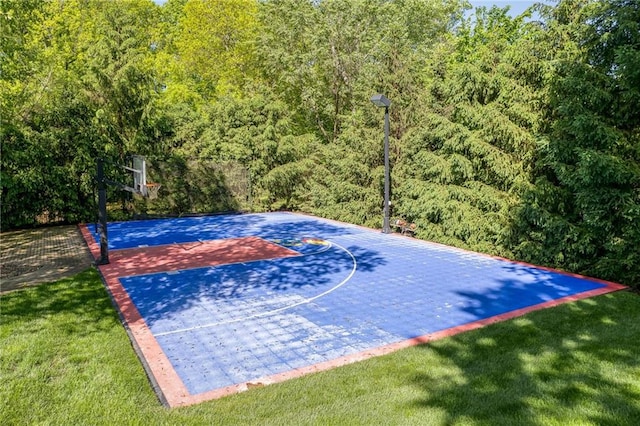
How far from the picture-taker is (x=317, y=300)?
785cm

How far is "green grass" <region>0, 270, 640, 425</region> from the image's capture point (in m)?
4.00

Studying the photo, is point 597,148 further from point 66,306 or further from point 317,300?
point 66,306

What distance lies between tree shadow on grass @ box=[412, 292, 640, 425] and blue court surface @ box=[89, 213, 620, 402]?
90 cm

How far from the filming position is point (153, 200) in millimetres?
19562

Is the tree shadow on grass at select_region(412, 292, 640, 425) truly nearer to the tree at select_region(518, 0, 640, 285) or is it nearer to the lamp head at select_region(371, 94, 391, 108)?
the tree at select_region(518, 0, 640, 285)

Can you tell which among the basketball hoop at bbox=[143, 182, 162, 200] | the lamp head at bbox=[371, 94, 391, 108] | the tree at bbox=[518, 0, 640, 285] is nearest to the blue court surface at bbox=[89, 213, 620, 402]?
the tree at bbox=[518, 0, 640, 285]

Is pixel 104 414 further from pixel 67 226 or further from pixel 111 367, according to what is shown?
pixel 67 226

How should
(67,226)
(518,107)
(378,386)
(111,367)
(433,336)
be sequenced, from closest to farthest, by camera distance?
(378,386)
(111,367)
(433,336)
(518,107)
(67,226)

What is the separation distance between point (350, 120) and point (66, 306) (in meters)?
13.1

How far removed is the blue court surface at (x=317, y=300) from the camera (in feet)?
18.7

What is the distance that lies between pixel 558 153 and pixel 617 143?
3.87 feet

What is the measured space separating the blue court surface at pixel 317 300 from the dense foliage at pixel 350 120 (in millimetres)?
1564

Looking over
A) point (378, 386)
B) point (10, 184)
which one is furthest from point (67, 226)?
point (378, 386)

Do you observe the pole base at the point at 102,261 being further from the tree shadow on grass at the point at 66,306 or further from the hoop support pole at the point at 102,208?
the tree shadow on grass at the point at 66,306
